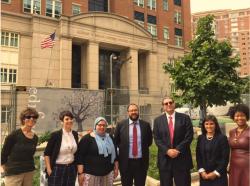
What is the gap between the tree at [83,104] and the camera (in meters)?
18.4

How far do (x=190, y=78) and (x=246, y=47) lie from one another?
132497 mm

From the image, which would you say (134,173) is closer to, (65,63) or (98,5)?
(65,63)

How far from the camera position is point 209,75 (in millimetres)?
18266

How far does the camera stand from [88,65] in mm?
31984

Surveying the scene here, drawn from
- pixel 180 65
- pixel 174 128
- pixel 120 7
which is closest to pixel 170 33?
pixel 120 7

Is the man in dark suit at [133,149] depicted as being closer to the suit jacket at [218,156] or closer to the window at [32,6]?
the suit jacket at [218,156]

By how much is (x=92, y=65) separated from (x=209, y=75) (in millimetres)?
16588

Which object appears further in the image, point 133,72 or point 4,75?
point 133,72

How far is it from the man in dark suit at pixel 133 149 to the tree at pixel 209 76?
1280 centimetres

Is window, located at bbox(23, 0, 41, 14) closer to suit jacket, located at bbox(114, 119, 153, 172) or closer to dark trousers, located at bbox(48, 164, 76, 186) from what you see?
suit jacket, located at bbox(114, 119, 153, 172)

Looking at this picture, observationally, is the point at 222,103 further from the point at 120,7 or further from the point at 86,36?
the point at 120,7

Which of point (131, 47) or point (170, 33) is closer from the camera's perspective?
point (131, 47)

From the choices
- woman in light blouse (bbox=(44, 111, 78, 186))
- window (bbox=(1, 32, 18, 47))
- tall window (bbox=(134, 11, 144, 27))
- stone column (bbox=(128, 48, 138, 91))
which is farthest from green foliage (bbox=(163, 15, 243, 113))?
tall window (bbox=(134, 11, 144, 27))

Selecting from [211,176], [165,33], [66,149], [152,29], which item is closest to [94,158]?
[66,149]
